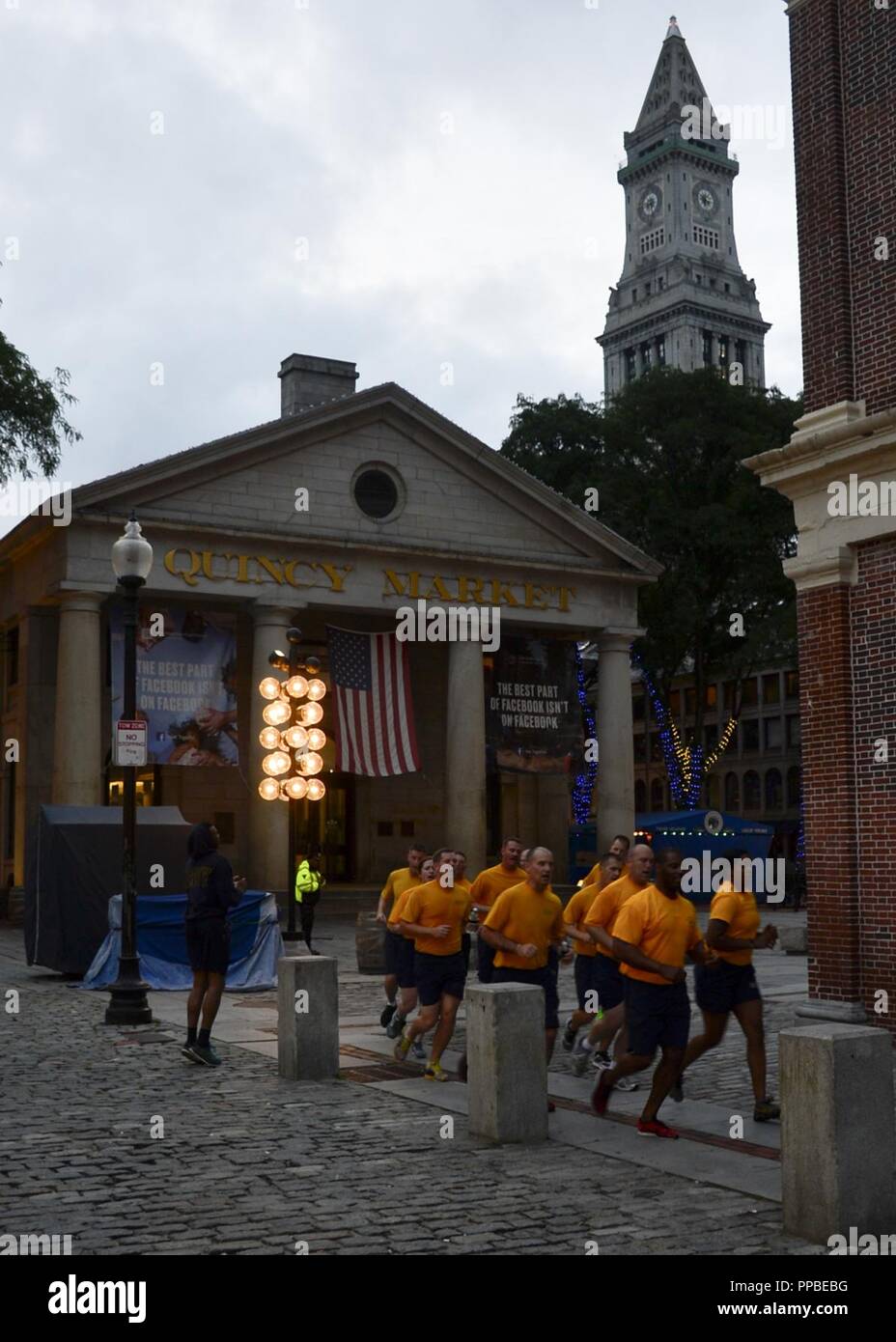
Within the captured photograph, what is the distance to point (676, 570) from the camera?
4409 centimetres

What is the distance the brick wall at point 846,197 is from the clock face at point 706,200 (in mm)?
134482

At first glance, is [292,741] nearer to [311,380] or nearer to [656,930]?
[656,930]

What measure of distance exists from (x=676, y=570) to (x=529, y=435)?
7.25 meters

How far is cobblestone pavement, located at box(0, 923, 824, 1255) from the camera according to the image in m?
7.05

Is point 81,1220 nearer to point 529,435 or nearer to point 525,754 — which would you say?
point 525,754

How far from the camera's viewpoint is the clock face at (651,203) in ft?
474

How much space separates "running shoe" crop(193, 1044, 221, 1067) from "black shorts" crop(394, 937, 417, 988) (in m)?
1.87

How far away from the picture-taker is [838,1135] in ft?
23.0

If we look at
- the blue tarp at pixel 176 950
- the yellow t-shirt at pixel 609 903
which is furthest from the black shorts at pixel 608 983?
the blue tarp at pixel 176 950

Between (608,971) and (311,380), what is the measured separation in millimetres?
33087

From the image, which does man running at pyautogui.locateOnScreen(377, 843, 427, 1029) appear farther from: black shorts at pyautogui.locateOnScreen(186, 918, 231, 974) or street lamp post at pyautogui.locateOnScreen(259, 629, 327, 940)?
street lamp post at pyautogui.locateOnScreen(259, 629, 327, 940)

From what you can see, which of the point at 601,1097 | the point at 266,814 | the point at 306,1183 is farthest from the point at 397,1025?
the point at 266,814

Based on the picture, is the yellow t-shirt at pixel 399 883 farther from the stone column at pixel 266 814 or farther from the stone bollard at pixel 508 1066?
the stone column at pixel 266 814

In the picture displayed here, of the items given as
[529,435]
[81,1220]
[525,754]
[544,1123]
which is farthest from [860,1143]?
[529,435]
